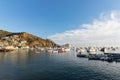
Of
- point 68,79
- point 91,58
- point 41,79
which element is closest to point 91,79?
point 68,79

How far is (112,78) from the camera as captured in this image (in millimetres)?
74062

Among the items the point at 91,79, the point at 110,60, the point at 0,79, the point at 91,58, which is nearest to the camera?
the point at 0,79

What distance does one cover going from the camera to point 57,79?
69875 millimetres

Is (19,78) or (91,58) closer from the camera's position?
(19,78)

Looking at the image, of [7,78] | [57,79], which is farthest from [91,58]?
[7,78]

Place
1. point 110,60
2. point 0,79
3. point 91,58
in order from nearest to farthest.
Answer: point 0,79 → point 110,60 → point 91,58

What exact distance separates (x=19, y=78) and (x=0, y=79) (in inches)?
296

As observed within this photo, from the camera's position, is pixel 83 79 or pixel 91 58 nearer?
pixel 83 79

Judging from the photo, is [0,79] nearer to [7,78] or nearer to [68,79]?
[7,78]

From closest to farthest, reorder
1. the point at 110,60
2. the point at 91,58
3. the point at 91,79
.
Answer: the point at 91,79, the point at 110,60, the point at 91,58

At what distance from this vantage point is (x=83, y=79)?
70.9 m

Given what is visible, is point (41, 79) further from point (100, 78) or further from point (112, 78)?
point (112, 78)

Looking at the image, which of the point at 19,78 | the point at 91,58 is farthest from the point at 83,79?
the point at 91,58

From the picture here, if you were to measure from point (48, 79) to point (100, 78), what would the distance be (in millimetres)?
23035
